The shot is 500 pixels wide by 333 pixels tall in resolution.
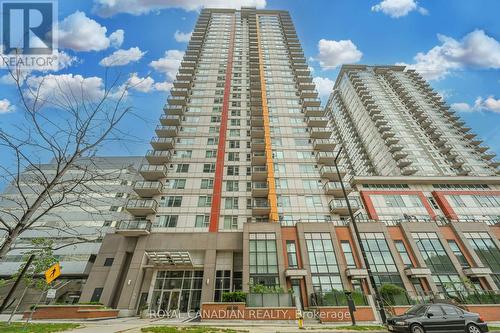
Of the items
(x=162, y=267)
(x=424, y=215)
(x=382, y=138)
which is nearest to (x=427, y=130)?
(x=382, y=138)

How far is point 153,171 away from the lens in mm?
32812

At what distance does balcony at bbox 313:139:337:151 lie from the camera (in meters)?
37.5

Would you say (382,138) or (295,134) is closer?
(295,134)

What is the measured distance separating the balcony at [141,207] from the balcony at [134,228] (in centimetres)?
206

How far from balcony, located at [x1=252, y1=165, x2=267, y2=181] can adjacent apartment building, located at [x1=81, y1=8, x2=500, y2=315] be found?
0.66 feet

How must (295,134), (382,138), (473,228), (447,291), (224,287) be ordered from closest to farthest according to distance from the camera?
(447,291), (224,287), (473,228), (295,134), (382,138)

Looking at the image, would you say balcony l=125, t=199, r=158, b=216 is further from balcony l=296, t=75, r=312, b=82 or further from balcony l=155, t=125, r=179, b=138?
balcony l=296, t=75, r=312, b=82

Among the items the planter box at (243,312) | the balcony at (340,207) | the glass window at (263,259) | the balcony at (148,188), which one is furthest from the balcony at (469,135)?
the balcony at (148,188)

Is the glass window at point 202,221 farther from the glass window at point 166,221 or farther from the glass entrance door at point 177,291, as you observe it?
the glass entrance door at point 177,291

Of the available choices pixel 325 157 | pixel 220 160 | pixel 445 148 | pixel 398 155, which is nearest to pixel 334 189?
pixel 325 157

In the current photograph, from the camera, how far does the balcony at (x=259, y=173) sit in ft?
110

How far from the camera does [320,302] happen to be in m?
18.9

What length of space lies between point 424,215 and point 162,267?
40.2 m

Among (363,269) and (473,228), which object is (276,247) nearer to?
(363,269)
